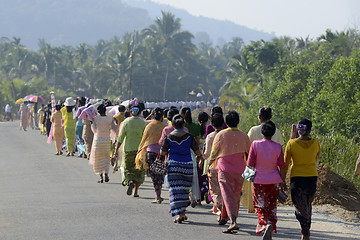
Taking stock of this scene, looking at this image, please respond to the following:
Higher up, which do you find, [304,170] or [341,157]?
[304,170]

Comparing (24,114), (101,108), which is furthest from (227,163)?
(24,114)

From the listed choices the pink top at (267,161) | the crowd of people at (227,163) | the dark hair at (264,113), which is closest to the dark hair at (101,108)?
the crowd of people at (227,163)

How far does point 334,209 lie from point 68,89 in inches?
3187

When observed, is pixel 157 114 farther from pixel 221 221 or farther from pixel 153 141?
pixel 221 221

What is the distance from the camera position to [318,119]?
88.9 feet

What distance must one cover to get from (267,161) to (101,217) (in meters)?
2.84

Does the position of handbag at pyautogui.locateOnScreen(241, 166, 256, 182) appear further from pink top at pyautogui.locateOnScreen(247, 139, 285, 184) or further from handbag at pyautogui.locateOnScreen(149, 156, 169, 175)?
handbag at pyautogui.locateOnScreen(149, 156, 169, 175)

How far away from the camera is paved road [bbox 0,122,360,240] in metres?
7.87

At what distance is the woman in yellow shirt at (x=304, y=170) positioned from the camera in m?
7.39

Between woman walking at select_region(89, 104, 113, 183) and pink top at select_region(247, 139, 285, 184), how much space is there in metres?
6.72

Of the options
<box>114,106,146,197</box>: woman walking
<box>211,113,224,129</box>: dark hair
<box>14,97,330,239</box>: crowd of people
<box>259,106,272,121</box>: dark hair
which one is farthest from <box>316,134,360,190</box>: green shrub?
<box>259,106,272,121</box>: dark hair

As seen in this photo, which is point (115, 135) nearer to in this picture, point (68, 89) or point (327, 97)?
point (327, 97)

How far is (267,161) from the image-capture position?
7.45m

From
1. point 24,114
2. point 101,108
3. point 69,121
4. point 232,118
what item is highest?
point 232,118
